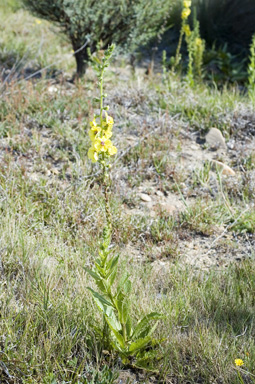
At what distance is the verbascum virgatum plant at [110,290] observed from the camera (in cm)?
187

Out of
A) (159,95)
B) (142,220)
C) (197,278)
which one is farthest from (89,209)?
(159,95)

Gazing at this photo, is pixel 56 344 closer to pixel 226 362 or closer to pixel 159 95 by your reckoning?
pixel 226 362

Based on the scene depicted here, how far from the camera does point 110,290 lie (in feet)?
6.28

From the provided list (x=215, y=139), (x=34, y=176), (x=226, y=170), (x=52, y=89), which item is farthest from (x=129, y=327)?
(x=52, y=89)

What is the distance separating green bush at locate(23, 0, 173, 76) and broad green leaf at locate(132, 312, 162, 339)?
3368 millimetres

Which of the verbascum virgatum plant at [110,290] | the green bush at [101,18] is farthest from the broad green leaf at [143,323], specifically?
the green bush at [101,18]

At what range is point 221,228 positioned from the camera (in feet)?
10.9

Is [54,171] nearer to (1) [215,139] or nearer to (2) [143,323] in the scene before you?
(1) [215,139]

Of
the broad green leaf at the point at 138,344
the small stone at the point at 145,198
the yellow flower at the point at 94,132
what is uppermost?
the yellow flower at the point at 94,132

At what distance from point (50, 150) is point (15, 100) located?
764mm

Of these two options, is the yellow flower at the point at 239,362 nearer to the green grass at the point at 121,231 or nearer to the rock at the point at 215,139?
the green grass at the point at 121,231

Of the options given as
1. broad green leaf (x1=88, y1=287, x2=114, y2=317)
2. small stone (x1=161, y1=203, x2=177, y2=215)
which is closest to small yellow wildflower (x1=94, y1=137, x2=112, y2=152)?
broad green leaf (x1=88, y1=287, x2=114, y2=317)

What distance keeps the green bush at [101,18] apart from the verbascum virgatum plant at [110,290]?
9.85 feet

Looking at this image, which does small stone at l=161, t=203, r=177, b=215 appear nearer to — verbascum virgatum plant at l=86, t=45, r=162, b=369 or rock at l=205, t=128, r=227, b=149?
rock at l=205, t=128, r=227, b=149
